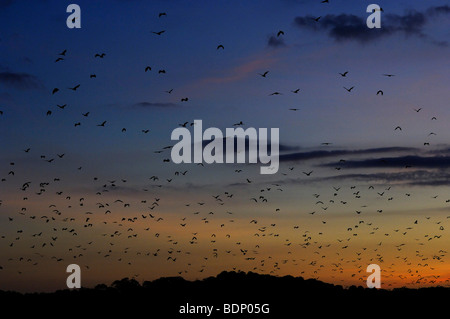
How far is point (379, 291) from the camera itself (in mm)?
143500

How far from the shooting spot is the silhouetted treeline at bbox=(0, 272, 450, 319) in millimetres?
119688

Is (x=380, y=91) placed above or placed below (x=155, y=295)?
above

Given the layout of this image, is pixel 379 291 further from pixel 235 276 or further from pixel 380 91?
pixel 380 91
